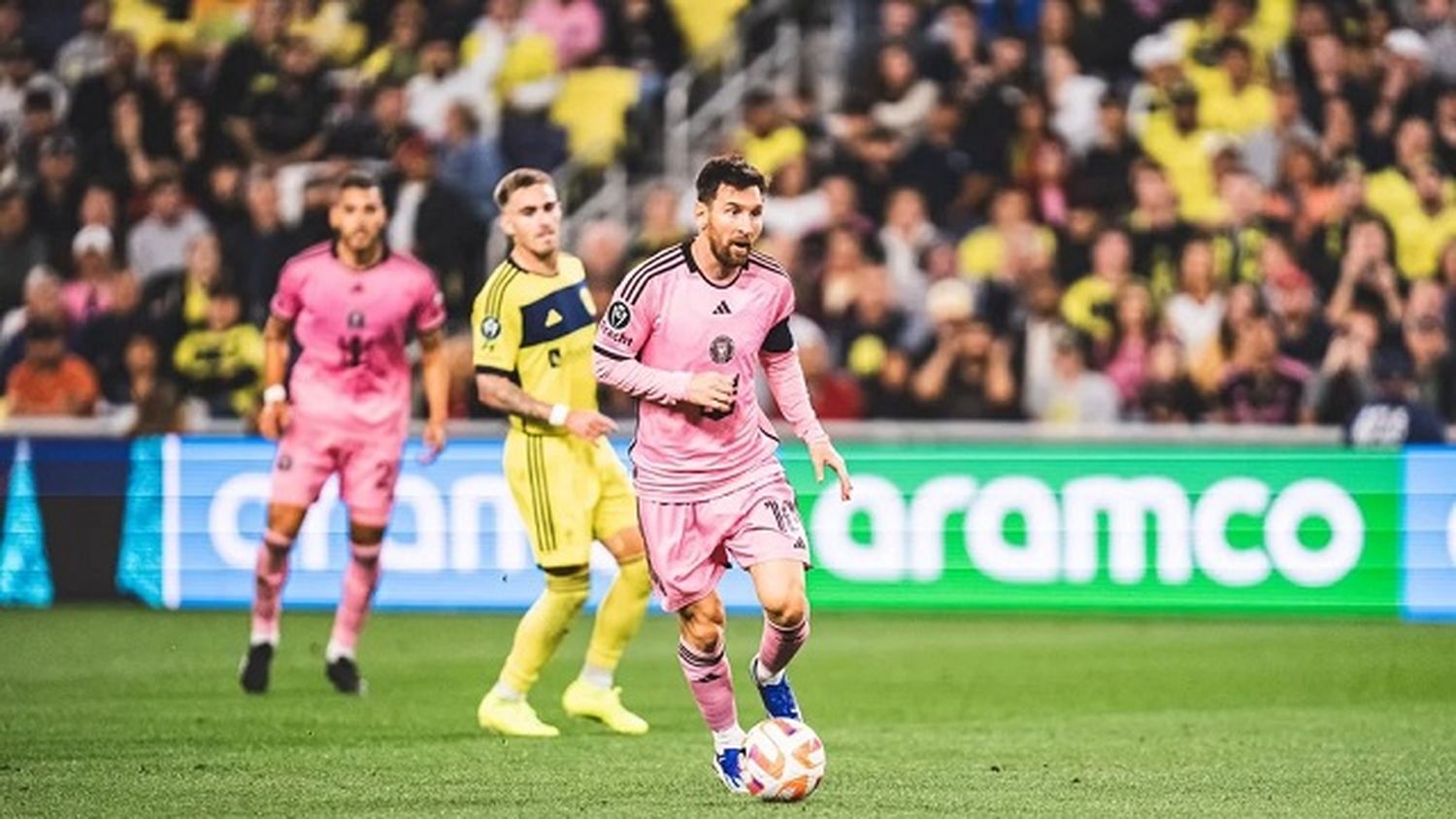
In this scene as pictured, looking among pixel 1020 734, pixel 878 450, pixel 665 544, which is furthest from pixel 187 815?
pixel 878 450

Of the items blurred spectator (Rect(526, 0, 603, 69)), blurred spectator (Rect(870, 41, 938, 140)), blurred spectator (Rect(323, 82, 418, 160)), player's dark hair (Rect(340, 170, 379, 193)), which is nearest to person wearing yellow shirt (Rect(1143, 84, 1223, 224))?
blurred spectator (Rect(870, 41, 938, 140))

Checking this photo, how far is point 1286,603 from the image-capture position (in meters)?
16.8

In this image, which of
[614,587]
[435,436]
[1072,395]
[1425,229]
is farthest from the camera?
[1425,229]

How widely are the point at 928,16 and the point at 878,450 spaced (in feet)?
16.1

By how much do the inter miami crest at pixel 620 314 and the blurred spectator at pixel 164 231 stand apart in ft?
37.4

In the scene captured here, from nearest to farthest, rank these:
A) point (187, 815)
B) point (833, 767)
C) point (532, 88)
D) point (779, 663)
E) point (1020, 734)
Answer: point (187, 815), point (779, 663), point (833, 767), point (1020, 734), point (532, 88)

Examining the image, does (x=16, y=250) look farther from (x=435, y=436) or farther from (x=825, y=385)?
(x=435, y=436)

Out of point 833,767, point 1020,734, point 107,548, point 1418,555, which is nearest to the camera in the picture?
point 833,767

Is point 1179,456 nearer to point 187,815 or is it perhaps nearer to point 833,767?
point 833,767

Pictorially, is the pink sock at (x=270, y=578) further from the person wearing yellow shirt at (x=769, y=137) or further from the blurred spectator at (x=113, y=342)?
the person wearing yellow shirt at (x=769, y=137)

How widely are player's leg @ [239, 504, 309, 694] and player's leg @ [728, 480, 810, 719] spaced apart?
4111 millimetres

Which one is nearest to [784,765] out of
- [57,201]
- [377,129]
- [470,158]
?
[470,158]

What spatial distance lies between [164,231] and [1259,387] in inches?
307

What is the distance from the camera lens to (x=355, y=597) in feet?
43.9
